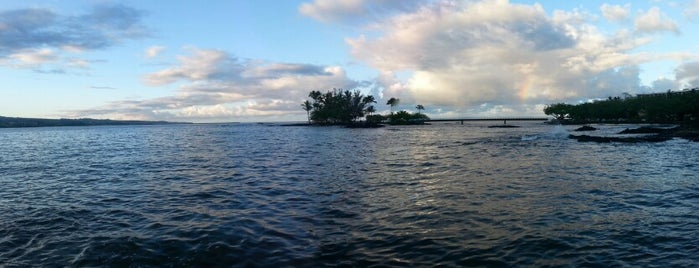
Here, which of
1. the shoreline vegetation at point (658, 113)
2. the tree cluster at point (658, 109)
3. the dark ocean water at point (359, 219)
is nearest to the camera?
the dark ocean water at point (359, 219)

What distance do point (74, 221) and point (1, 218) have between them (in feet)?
11.7

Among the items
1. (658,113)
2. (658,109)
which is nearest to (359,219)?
(658,109)

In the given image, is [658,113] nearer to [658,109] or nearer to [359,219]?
[658,109]

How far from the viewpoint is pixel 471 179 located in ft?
93.1

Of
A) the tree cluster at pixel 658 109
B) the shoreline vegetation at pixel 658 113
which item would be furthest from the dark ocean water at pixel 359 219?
the tree cluster at pixel 658 109

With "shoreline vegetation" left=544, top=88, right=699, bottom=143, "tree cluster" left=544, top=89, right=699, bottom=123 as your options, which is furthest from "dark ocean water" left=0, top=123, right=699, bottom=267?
"tree cluster" left=544, top=89, right=699, bottom=123

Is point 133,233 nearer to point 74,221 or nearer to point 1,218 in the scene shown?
point 74,221

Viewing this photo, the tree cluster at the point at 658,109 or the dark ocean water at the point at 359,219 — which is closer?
the dark ocean water at the point at 359,219

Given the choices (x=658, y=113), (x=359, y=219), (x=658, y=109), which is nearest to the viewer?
(x=359, y=219)

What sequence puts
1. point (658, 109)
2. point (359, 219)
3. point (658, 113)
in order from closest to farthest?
1. point (359, 219)
2. point (658, 109)
3. point (658, 113)

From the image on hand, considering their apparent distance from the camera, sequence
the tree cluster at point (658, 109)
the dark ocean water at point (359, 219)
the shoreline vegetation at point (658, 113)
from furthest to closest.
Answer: the tree cluster at point (658, 109) < the shoreline vegetation at point (658, 113) < the dark ocean water at point (359, 219)

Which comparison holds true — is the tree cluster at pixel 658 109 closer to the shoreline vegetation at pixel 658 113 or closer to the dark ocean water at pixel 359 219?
the shoreline vegetation at pixel 658 113

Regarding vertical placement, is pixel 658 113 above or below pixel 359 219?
above

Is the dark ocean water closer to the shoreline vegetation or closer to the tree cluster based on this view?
the shoreline vegetation
